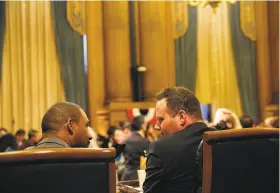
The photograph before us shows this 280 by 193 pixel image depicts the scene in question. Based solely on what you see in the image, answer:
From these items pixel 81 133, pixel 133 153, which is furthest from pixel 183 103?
pixel 133 153

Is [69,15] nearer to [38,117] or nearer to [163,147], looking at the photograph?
[38,117]

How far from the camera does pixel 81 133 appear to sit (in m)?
2.35

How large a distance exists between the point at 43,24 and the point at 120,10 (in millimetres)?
1638

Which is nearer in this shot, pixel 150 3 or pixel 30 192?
pixel 30 192

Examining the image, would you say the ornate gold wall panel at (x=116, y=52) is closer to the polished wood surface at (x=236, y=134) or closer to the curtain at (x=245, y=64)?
the curtain at (x=245, y=64)

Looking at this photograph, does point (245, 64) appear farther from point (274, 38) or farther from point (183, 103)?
A: point (183, 103)

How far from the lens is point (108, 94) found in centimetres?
1096

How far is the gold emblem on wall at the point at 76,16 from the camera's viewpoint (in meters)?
10.6

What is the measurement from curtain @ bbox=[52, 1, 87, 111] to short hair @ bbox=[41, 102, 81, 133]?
8.20 meters

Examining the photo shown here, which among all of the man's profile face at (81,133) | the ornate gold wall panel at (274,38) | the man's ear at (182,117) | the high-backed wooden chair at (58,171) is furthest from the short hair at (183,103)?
the ornate gold wall panel at (274,38)

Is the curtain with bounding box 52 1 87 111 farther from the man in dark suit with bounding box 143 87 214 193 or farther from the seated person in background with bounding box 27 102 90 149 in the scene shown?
the man in dark suit with bounding box 143 87 214 193

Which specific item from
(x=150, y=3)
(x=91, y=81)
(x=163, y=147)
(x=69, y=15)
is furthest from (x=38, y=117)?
(x=163, y=147)

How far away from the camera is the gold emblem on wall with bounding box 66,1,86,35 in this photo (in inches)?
419

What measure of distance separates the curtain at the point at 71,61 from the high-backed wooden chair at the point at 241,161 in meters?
8.70
